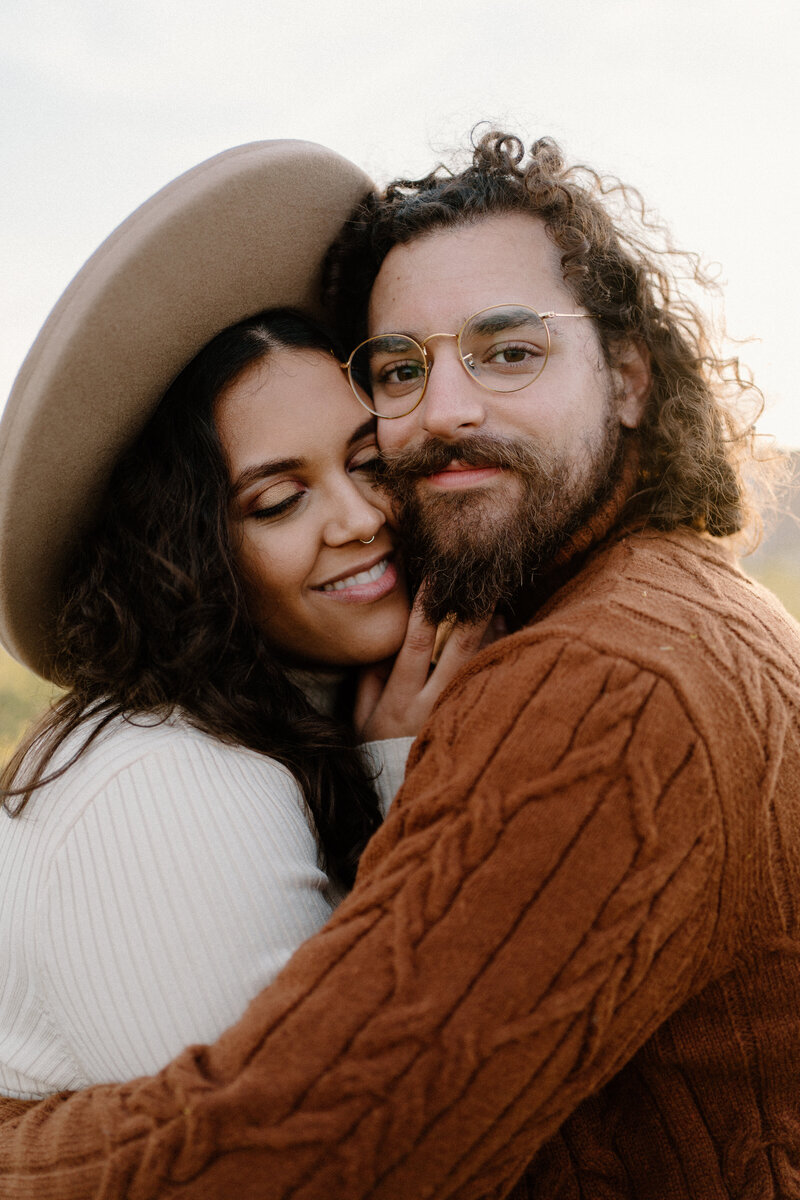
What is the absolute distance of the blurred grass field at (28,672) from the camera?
491 centimetres

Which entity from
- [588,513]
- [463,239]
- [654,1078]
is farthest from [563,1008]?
[463,239]

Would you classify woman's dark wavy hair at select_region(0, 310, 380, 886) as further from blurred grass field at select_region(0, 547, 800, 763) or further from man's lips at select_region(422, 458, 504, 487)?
blurred grass field at select_region(0, 547, 800, 763)

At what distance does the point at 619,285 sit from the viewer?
7.59 ft

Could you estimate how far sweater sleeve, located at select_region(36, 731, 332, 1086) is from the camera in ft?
4.54

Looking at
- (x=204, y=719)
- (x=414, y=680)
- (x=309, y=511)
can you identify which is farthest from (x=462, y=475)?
(x=204, y=719)

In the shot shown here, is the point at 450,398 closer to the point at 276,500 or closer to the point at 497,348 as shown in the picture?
the point at 497,348

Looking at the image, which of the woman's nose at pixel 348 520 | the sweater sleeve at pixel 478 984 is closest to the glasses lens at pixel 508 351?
the woman's nose at pixel 348 520

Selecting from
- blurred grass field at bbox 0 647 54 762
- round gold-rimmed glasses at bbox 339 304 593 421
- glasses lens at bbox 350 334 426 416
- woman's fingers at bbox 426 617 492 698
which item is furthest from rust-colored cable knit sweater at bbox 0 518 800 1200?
blurred grass field at bbox 0 647 54 762

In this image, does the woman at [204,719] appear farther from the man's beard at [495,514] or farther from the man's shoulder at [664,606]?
the man's shoulder at [664,606]

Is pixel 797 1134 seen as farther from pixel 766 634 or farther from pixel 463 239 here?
pixel 463 239

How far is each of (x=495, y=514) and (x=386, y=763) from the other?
26.1 inches

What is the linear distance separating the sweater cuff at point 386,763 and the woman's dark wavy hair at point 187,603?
0.03m

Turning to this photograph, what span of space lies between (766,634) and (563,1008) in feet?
2.55

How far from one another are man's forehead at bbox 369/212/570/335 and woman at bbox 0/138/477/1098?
26 centimetres
